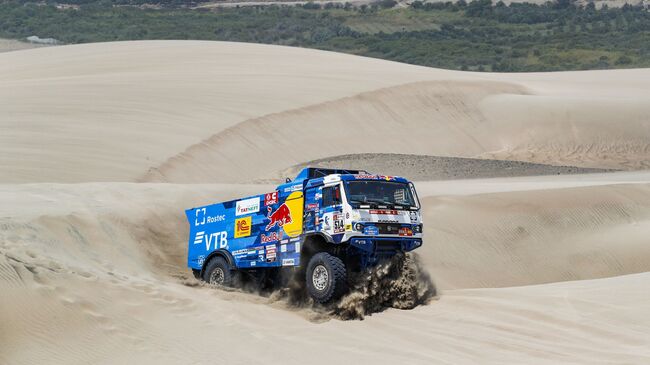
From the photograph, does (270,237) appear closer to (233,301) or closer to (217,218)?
(233,301)

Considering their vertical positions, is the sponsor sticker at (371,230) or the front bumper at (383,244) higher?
the sponsor sticker at (371,230)

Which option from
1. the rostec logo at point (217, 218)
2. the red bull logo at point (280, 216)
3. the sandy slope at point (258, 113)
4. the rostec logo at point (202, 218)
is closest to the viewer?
the red bull logo at point (280, 216)

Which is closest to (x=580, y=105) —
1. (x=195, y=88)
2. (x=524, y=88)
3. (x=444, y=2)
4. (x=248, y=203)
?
(x=524, y=88)

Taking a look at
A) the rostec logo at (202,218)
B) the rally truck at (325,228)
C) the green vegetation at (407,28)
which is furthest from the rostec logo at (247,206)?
the green vegetation at (407,28)

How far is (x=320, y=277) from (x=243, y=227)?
105 inches

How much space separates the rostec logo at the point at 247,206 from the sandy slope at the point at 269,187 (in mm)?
1557

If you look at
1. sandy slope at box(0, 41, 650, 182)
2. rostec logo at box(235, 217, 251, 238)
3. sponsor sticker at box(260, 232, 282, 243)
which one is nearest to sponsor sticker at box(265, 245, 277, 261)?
sponsor sticker at box(260, 232, 282, 243)

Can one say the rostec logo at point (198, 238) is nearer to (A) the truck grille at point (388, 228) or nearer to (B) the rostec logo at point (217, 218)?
(B) the rostec logo at point (217, 218)

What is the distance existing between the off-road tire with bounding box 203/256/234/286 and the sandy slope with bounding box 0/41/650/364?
482 millimetres

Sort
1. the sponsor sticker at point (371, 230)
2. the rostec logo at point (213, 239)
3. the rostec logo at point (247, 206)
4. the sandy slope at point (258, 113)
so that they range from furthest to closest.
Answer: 1. the sandy slope at point (258, 113)
2. the rostec logo at point (213, 239)
3. the rostec logo at point (247, 206)
4. the sponsor sticker at point (371, 230)

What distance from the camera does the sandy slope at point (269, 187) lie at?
49.8 feet

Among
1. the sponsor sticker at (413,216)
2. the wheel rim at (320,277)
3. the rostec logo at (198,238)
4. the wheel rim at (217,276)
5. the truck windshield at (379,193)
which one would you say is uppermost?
the truck windshield at (379,193)

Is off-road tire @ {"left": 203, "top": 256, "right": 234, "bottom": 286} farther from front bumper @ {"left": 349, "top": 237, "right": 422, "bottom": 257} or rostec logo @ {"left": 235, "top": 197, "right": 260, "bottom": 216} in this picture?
front bumper @ {"left": 349, "top": 237, "right": 422, "bottom": 257}

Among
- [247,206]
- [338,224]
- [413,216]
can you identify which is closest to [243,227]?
[247,206]
